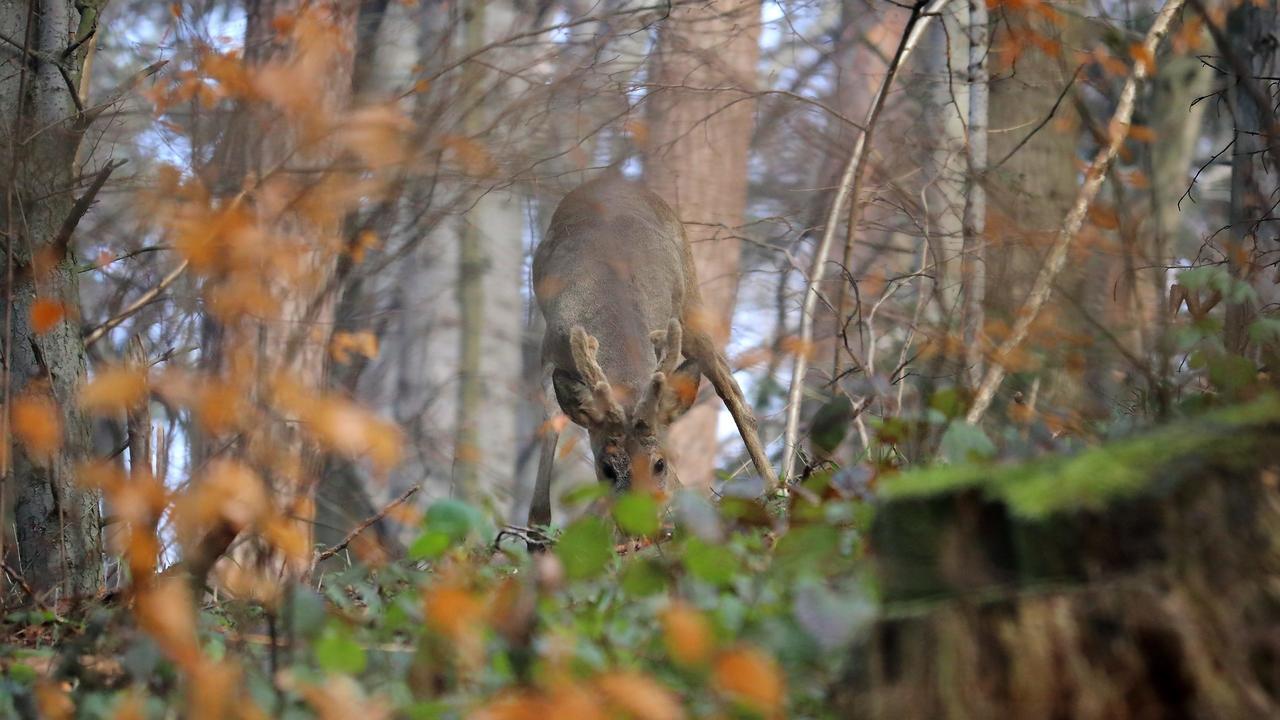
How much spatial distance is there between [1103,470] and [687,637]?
2.55ft

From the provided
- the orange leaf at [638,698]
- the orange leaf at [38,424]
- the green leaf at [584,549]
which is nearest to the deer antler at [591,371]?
the orange leaf at [38,424]

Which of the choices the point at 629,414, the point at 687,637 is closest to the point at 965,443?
the point at 687,637

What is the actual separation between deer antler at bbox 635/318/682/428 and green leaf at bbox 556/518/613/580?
201 inches

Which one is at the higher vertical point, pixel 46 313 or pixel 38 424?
pixel 46 313

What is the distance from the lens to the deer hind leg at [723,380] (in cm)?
870

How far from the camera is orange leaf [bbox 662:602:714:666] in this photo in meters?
2.35

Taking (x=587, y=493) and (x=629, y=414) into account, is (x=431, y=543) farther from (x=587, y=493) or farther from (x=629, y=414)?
(x=629, y=414)

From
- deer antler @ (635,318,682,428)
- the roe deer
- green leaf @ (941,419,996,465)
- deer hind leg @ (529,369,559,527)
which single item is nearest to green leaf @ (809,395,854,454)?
green leaf @ (941,419,996,465)

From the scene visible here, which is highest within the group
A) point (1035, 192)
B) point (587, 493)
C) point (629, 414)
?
point (1035, 192)

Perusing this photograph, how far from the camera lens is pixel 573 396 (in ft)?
28.1

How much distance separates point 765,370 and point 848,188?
2854 millimetres

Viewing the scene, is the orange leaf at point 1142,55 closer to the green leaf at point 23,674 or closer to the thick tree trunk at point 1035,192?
the thick tree trunk at point 1035,192

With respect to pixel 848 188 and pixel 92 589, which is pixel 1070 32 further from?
pixel 92 589

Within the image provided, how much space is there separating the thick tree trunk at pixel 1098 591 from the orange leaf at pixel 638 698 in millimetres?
375
